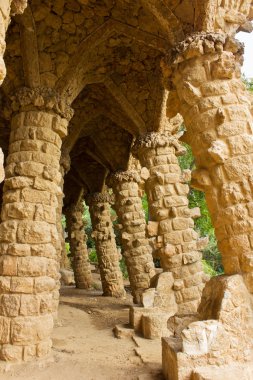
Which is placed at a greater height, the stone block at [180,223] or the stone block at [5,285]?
the stone block at [180,223]

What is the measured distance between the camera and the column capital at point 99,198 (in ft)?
43.1

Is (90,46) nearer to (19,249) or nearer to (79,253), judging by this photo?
(19,249)

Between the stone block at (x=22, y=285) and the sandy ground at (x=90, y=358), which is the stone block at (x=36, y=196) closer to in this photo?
the stone block at (x=22, y=285)

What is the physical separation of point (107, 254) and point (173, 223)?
5.94 meters

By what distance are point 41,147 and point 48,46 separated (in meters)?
2.22

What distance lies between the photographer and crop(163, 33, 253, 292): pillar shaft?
3.70 m

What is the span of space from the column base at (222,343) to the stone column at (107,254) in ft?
29.0

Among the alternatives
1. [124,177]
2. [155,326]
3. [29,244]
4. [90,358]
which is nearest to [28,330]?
[90,358]

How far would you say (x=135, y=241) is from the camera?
952 centimetres

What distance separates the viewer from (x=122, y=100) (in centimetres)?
841

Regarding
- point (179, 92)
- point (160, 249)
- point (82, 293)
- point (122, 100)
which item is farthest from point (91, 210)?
point (179, 92)

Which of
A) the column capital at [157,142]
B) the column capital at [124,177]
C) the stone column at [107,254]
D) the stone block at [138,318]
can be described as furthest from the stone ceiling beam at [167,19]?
the stone column at [107,254]

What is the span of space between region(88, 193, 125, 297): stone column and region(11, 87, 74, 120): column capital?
7.15 metres

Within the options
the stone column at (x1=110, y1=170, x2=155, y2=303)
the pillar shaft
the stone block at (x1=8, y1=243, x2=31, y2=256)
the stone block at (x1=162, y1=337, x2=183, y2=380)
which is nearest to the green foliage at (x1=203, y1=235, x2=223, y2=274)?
the stone column at (x1=110, y1=170, x2=155, y2=303)
